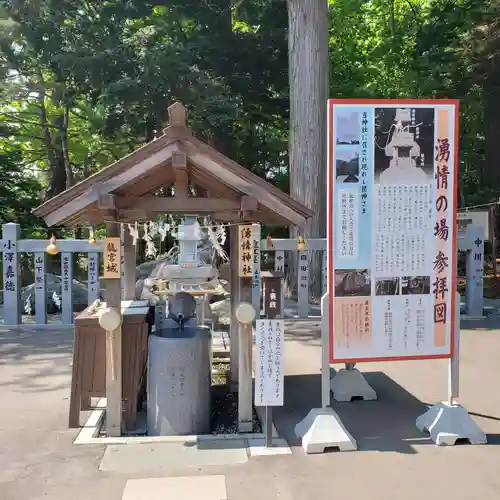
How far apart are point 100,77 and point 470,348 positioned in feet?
37.2

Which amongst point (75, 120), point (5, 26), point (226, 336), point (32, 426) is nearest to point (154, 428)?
point (32, 426)

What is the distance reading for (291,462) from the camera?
491cm

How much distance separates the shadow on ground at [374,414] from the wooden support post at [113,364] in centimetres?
161

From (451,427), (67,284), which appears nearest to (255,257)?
(451,427)

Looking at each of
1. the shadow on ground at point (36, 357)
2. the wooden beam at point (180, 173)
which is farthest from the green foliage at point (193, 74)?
the wooden beam at point (180, 173)

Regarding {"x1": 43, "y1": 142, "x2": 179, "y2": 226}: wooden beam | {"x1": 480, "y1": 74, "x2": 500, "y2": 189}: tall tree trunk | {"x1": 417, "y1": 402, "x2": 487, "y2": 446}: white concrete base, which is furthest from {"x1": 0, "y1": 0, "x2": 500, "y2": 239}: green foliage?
{"x1": 417, "y1": 402, "x2": 487, "y2": 446}: white concrete base

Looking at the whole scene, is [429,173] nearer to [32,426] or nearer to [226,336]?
[32,426]

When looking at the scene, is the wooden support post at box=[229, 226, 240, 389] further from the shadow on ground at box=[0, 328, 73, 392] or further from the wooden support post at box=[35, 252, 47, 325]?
the wooden support post at box=[35, 252, 47, 325]

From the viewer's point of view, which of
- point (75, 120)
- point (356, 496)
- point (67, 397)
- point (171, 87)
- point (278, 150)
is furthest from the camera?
point (75, 120)

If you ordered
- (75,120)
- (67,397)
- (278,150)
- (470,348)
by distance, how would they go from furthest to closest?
1. (75,120)
2. (278,150)
3. (470,348)
4. (67,397)

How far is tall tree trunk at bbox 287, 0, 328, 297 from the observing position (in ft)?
44.0

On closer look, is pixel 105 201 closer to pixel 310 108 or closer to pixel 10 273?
pixel 10 273

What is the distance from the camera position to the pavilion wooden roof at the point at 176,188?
5055 mm

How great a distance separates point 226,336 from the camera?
34.9 feet
